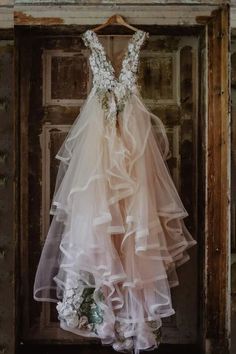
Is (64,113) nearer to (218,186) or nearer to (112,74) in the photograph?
(112,74)

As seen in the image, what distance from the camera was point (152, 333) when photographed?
1236 millimetres

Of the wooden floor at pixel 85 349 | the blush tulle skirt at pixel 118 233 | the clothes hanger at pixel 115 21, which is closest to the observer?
the blush tulle skirt at pixel 118 233

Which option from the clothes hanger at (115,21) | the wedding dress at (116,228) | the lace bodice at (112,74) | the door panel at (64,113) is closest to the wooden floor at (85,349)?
the door panel at (64,113)

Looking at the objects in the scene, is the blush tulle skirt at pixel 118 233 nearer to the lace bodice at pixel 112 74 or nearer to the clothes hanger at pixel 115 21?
the lace bodice at pixel 112 74

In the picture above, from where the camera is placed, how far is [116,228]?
121cm

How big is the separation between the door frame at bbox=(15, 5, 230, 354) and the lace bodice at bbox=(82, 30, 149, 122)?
3.2 inches

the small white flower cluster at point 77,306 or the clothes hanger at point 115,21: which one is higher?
the clothes hanger at point 115,21

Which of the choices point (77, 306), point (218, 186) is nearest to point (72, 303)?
point (77, 306)

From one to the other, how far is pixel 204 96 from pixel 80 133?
41cm

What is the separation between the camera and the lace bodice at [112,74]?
1288 mm

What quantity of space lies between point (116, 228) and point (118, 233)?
0.02 m

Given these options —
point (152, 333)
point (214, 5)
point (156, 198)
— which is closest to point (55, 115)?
point (156, 198)

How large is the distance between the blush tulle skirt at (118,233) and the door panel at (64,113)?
180 millimetres

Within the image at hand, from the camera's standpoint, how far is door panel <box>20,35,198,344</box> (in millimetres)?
1438
